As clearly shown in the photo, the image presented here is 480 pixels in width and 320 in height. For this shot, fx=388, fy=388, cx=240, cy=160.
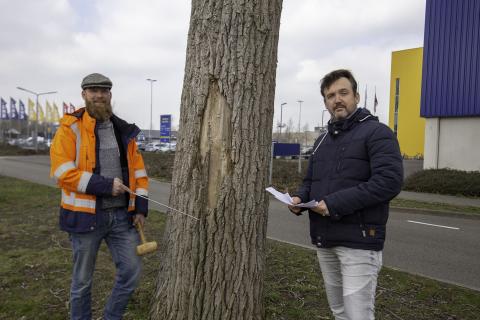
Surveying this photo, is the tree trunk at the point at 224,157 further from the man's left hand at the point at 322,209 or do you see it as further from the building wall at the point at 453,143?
the building wall at the point at 453,143

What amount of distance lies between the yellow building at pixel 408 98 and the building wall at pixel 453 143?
60.5ft

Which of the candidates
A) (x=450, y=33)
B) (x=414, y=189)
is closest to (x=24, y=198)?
(x=414, y=189)

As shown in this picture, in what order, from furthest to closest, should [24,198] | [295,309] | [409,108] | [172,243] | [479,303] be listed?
1. [409,108]
2. [24,198]
3. [479,303]
4. [295,309]
5. [172,243]

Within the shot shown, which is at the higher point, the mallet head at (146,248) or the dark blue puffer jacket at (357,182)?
the dark blue puffer jacket at (357,182)

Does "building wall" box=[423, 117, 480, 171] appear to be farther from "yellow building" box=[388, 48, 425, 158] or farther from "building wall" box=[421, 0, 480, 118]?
"yellow building" box=[388, 48, 425, 158]

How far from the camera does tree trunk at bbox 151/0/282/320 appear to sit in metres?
2.51

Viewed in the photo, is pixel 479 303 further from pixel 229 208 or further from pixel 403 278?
pixel 229 208

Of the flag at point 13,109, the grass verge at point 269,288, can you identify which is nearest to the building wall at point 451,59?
the grass verge at point 269,288

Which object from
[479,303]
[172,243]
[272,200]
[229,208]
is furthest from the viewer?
[272,200]

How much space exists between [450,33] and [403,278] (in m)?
14.1

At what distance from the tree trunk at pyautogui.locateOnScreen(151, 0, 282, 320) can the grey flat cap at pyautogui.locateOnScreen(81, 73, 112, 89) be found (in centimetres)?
55

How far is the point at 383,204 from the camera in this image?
7.34ft

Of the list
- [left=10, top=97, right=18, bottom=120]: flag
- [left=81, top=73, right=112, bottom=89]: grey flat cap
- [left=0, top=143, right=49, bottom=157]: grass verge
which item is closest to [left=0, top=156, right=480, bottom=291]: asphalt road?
[left=81, top=73, right=112, bottom=89]: grey flat cap

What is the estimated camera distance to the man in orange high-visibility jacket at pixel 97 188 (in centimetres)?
254
